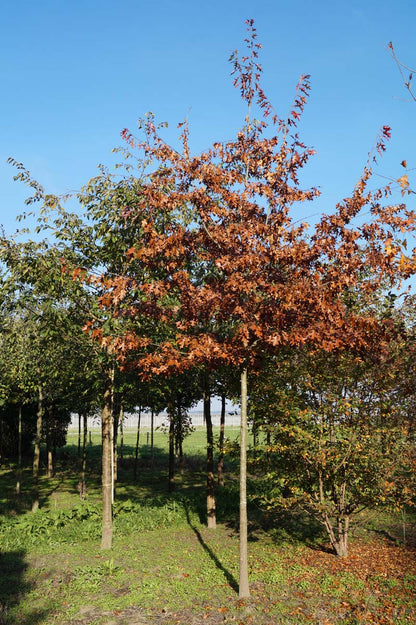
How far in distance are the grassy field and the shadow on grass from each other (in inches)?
0.9

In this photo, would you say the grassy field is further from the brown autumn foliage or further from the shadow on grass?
the brown autumn foliage

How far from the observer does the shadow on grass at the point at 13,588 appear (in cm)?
848

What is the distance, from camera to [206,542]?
13883 millimetres

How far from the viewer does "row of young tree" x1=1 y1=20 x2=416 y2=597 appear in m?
9.62

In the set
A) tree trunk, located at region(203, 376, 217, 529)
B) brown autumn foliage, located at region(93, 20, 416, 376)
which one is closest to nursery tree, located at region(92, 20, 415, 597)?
brown autumn foliage, located at region(93, 20, 416, 376)

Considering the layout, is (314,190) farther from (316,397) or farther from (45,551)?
(45,551)

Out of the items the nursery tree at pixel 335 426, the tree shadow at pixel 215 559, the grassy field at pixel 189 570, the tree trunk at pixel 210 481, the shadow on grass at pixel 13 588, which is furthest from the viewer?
the tree trunk at pixel 210 481

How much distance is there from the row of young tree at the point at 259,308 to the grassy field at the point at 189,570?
967mm

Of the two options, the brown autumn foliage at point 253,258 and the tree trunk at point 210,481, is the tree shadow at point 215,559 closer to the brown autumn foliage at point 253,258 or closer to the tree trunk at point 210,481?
the tree trunk at point 210,481

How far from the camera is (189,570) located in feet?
36.7

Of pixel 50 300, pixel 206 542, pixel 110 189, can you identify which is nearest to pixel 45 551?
pixel 206 542

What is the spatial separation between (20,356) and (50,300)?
7.59 meters

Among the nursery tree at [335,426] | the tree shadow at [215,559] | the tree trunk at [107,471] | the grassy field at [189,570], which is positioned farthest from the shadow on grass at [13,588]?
the nursery tree at [335,426]

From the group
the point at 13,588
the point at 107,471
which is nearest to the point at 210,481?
the point at 107,471
